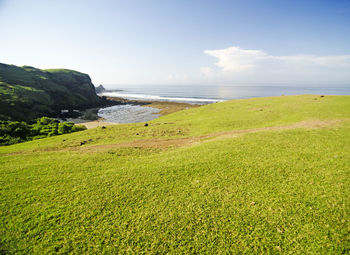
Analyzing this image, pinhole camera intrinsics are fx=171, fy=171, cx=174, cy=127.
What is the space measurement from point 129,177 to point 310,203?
9.03 meters

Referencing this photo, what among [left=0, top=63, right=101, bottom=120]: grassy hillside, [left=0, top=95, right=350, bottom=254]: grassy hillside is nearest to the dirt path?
[left=0, top=95, right=350, bottom=254]: grassy hillside

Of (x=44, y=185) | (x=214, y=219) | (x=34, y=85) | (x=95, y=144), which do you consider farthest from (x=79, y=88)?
(x=214, y=219)

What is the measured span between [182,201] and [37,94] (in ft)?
259

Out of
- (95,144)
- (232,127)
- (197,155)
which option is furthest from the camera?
(232,127)

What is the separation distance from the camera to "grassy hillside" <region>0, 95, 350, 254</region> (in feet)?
19.1

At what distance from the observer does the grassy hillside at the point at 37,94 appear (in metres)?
47.5

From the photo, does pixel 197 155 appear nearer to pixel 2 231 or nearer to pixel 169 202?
pixel 169 202

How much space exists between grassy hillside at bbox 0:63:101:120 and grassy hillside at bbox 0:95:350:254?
41951 mm

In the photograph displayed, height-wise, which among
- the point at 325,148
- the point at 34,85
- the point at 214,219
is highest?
the point at 34,85

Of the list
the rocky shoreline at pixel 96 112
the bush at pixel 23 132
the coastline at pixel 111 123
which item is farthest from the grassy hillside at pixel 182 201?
the rocky shoreline at pixel 96 112

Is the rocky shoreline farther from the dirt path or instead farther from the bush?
the dirt path

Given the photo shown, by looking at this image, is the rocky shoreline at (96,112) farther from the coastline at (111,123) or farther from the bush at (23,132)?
the bush at (23,132)

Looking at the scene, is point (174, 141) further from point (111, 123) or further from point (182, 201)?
point (111, 123)

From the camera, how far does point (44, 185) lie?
9.12 meters
